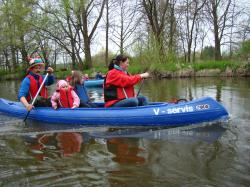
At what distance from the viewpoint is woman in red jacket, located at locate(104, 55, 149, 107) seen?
6250 millimetres

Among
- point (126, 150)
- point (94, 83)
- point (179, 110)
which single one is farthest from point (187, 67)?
point (126, 150)

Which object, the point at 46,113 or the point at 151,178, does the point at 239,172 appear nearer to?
the point at 151,178

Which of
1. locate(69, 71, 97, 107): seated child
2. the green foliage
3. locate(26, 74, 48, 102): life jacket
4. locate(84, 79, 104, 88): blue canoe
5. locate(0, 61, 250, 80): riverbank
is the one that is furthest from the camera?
locate(0, 61, 250, 80): riverbank

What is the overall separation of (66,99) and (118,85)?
1.17 meters

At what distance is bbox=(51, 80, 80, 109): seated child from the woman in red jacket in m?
0.68

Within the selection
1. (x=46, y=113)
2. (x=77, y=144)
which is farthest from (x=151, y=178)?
(x=46, y=113)

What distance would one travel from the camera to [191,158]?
413 centimetres

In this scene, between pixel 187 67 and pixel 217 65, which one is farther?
pixel 187 67

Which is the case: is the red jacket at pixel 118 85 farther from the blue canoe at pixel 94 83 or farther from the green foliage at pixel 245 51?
the green foliage at pixel 245 51

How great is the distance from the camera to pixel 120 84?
631cm

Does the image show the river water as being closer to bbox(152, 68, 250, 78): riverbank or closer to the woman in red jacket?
the woman in red jacket

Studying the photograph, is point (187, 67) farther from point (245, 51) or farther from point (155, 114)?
point (155, 114)

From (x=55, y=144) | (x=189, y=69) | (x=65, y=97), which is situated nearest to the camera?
(x=55, y=144)

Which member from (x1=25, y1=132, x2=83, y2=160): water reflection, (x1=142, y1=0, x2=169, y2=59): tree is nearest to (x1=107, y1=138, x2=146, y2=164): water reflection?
(x1=25, y1=132, x2=83, y2=160): water reflection
